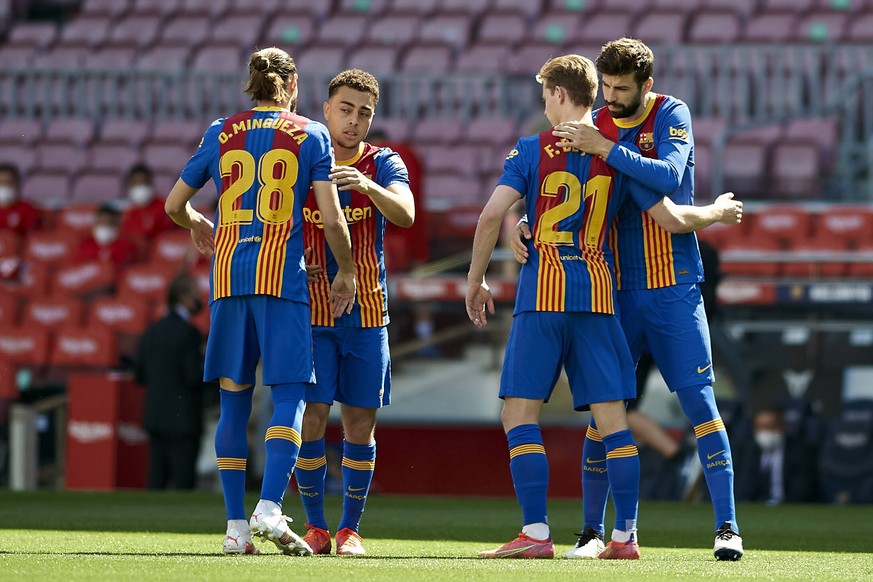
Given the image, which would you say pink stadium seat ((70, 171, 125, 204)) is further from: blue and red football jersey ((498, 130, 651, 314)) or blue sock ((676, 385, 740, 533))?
blue sock ((676, 385, 740, 533))

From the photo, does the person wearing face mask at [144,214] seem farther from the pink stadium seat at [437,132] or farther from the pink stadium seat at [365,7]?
the pink stadium seat at [365,7]

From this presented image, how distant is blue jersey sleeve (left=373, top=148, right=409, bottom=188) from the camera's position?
593 centimetres

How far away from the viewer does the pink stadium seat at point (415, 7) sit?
740 inches

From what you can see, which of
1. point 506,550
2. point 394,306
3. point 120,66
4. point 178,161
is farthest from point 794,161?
point 506,550

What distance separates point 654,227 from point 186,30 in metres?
14.4

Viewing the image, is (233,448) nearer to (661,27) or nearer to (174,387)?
(174,387)

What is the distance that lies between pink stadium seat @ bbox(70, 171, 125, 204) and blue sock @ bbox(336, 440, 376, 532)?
35.1ft

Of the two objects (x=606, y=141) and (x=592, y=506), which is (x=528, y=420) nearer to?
(x=592, y=506)

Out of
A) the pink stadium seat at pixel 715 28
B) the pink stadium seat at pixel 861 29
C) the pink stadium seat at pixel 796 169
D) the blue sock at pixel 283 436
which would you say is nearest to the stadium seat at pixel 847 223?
the pink stadium seat at pixel 796 169

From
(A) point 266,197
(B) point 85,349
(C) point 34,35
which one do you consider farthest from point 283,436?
(C) point 34,35

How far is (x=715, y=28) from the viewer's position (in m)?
17.1

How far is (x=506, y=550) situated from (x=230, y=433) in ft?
3.57

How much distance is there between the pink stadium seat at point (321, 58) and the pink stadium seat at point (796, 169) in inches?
211

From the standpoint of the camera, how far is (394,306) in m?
11.4
